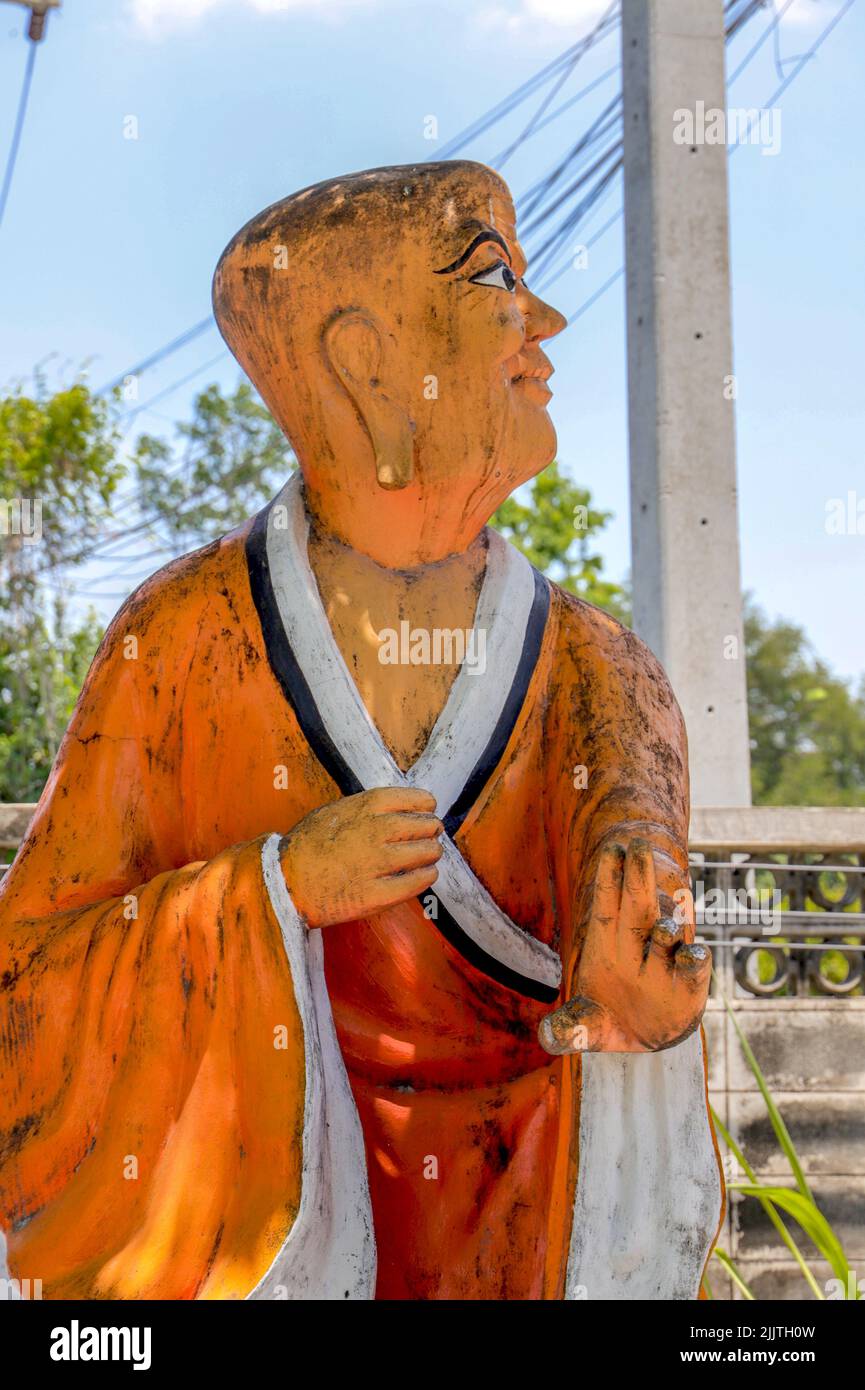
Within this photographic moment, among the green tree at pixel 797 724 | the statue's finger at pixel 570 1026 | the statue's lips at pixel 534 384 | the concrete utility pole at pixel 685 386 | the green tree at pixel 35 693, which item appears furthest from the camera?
the green tree at pixel 797 724

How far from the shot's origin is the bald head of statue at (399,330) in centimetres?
235

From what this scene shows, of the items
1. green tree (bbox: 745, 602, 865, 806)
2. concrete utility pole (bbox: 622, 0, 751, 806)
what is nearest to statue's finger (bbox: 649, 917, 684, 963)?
concrete utility pole (bbox: 622, 0, 751, 806)

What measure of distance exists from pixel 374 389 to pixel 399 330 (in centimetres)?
10

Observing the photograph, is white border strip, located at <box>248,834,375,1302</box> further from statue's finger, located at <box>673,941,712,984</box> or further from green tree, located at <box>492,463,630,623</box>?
green tree, located at <box>492,463,630,623</box>

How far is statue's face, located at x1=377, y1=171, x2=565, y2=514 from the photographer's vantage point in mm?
2348

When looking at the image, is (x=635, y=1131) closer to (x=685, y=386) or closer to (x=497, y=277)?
(x=497, y=277)

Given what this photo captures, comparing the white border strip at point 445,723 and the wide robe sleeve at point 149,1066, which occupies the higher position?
the white border strip at point 445,723

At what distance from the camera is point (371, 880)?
2098mm

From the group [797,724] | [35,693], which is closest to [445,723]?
[35,693]

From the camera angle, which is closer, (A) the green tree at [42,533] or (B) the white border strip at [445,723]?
(B) the white border strip at [445,723]

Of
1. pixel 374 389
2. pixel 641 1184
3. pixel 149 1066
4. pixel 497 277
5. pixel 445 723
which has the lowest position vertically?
pixel 641 1184

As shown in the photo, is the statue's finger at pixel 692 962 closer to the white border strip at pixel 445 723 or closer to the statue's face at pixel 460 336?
the white border strip at pixel 445 723

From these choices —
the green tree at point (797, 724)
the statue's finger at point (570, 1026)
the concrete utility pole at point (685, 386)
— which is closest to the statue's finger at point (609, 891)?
the statue's finger at point (570, 1026)
